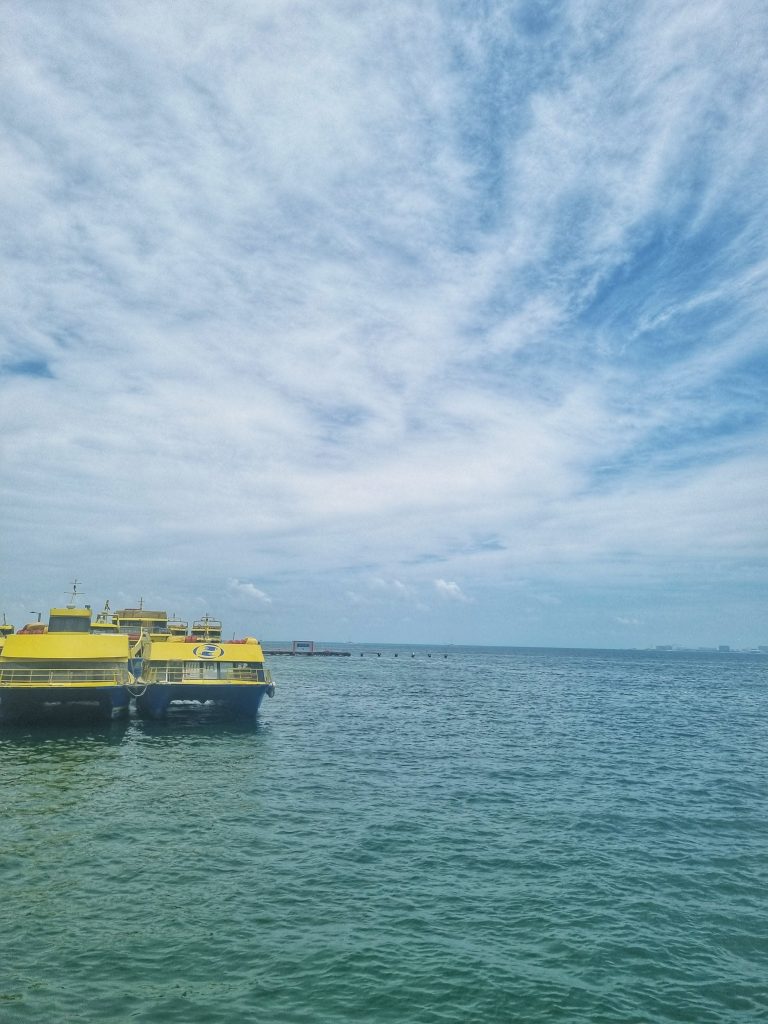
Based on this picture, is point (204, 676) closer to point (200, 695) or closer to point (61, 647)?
point (200, 695)

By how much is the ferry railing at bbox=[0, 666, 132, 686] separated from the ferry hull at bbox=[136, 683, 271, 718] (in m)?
2.02

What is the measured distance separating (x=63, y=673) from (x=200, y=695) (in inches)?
337

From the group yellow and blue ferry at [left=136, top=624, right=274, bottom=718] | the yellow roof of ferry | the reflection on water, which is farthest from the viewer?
yellow and blue ferry at [left=136, top=624, right=274, bottom=718]

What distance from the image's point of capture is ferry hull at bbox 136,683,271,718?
141 feet

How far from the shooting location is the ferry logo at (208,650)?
44.7 metres

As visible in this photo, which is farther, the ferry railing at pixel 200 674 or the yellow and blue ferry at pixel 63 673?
the ferry railing at pixel 200 674

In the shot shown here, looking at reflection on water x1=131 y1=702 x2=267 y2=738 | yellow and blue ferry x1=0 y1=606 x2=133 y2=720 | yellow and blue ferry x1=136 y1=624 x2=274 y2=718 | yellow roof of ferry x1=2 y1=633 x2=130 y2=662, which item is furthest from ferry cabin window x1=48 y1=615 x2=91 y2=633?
reflection on water x1=131 y1=702 x2=267 y2=738

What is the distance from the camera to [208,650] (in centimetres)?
4497

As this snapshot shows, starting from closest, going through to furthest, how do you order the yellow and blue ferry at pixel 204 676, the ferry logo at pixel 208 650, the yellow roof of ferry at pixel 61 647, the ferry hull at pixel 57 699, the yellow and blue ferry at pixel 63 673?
the ferry hull at pixel 57 699 < the yellow and blue ferry at pixel 63 673 < the yellow roof of ferry at pixel 61 647 < the yellow and blue ferry at pixel 204 676 < the ferry logo at pixel 208 650

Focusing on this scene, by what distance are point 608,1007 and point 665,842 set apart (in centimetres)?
1060

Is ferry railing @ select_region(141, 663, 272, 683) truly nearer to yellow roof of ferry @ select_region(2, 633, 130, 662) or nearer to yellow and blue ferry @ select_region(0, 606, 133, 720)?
yellow and blue ferry @ select_region(0, 606, 133, 720)

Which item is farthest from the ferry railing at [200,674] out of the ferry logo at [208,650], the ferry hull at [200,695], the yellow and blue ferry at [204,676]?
the ferry logo at [208,650]

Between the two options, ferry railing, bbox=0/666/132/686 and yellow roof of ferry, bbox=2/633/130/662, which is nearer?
ferry railing, bbox=0/666/132/686

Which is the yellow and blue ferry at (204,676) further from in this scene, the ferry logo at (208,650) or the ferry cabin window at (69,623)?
the ferry cabin window at (69,623)
